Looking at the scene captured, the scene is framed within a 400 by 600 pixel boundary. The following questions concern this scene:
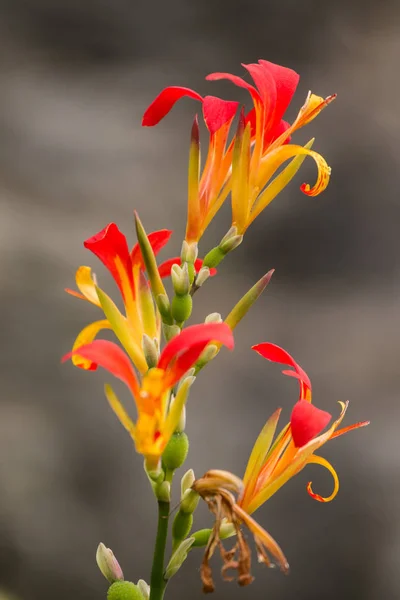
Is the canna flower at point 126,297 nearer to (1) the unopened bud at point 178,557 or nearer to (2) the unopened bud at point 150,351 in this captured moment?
(2) the unopened bud at point 150,351

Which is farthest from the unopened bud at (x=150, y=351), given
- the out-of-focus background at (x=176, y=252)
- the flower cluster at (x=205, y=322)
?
the out-of-focus background at (x=176, y=252)

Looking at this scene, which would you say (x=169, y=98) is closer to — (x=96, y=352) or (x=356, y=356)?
(x=96, y=352)

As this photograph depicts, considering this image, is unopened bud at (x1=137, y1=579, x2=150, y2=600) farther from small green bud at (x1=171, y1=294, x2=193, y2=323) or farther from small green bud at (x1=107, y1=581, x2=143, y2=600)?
small green bud at (x1=171, y1=294, x2=193, y2=323)

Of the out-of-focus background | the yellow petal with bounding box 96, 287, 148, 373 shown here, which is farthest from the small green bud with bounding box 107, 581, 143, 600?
the out-of-focus background

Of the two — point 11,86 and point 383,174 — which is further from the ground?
point 11,86

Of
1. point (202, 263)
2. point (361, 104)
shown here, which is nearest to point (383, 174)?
point (361, 104)
